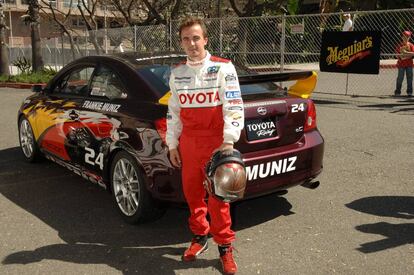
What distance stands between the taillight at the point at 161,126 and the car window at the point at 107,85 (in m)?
0.70

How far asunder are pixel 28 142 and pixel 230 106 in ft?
13.6

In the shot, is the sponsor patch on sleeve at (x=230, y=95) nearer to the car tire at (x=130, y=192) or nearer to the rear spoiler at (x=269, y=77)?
the rear spoiler at (x=269, y=77)

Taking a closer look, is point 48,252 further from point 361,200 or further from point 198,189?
point 361,200

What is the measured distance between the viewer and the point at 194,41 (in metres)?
3.13

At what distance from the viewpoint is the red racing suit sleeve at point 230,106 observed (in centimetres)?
302

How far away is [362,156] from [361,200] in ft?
5.75

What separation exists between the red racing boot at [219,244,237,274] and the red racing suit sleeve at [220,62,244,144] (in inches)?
32.1

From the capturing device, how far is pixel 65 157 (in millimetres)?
5188

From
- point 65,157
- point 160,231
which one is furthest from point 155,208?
point 65,157

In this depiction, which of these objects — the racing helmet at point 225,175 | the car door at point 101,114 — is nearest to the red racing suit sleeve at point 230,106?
the racing helmet at point 225,175

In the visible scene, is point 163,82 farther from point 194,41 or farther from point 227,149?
point 227,149

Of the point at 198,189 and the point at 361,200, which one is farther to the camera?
the point at 361,200

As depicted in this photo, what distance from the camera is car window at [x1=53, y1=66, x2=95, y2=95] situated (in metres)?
5.05

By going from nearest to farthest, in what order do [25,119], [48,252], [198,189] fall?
1. [198,189]
2. [48,252]
3. [25,119]
